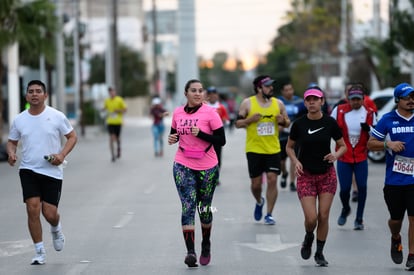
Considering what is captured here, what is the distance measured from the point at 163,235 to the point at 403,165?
3.81 meters

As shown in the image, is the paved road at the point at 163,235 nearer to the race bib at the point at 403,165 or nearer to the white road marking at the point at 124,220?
the white road marking at the point at 124,220

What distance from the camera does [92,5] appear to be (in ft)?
407

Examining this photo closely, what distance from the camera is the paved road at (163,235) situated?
948cm

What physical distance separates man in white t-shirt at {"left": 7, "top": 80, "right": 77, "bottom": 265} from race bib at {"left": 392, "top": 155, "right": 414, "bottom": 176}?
3.26 m

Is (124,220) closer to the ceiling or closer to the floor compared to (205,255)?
closer to the floor

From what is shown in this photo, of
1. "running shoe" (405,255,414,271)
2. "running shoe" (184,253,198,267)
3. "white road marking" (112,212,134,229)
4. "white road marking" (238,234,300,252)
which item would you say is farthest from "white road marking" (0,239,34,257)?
"running shoe" (405,255,414,271)

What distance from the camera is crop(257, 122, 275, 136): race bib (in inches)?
491

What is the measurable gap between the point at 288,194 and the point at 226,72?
180 metres

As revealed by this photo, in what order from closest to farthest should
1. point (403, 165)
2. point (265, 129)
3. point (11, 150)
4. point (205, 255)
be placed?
point (403, 165), point (205, 255), point (11, 150), point (265, 129)

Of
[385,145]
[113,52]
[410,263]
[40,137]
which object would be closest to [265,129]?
[385,145]

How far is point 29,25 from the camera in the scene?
2864 cm

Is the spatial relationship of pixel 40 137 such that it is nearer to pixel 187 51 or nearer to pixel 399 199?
pixel 399 199

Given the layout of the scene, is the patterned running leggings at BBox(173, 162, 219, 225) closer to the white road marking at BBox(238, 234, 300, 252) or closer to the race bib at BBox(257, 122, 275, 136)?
the white road marking at BBox(238, 234, 300, 252)

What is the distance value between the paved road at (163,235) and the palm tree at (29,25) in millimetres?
8832
